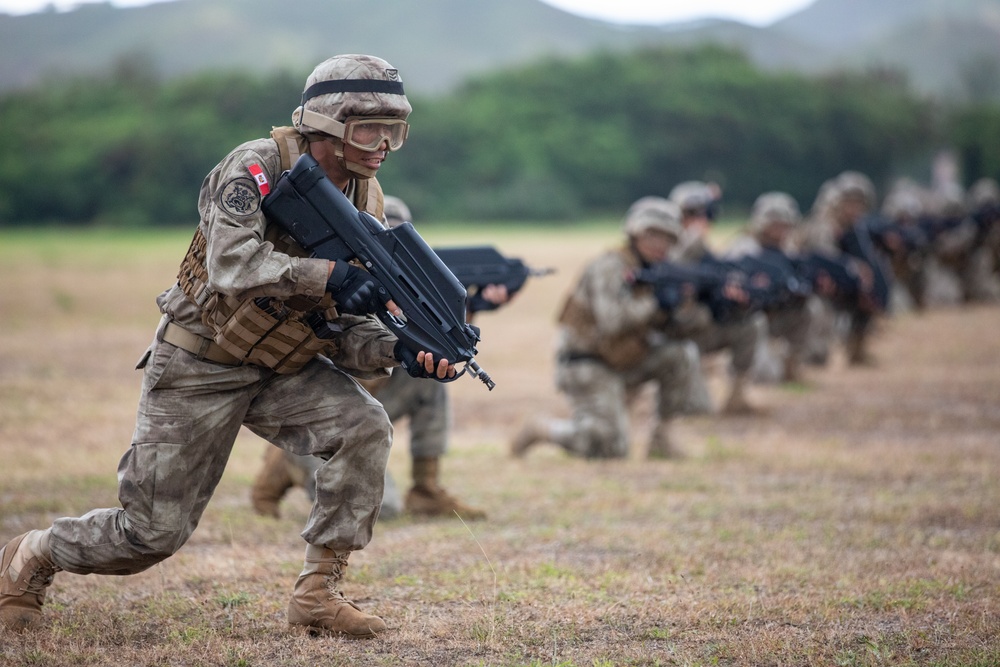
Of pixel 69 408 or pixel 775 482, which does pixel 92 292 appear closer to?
pixel 69 408

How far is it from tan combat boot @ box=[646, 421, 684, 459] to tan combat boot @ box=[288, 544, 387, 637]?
5.40 m

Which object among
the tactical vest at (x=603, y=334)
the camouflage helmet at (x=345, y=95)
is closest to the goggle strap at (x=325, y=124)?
the camouflage helmet at (x=345, y=95)

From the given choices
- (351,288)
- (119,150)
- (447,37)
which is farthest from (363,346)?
(447,37)

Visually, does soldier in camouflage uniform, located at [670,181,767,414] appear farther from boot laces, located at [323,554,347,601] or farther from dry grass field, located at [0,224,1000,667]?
boot laces, located at [323,554,347,601]

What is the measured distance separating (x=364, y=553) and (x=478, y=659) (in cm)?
190

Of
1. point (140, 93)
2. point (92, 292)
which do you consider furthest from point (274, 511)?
point (140, 93)

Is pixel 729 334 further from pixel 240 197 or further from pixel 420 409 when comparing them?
pixel 240 197

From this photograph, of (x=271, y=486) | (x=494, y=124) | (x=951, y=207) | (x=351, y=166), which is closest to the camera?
(x=351, y=166)

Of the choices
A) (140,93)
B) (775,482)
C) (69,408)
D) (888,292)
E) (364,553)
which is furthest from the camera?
(140,93)

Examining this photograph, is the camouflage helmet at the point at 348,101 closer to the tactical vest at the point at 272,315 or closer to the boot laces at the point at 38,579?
the tactical vest at the point at 272,315

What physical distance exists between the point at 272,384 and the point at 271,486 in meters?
2.80

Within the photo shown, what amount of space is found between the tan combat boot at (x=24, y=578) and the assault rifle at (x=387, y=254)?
164cm

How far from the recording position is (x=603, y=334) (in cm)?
979

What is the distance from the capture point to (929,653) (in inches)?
192
